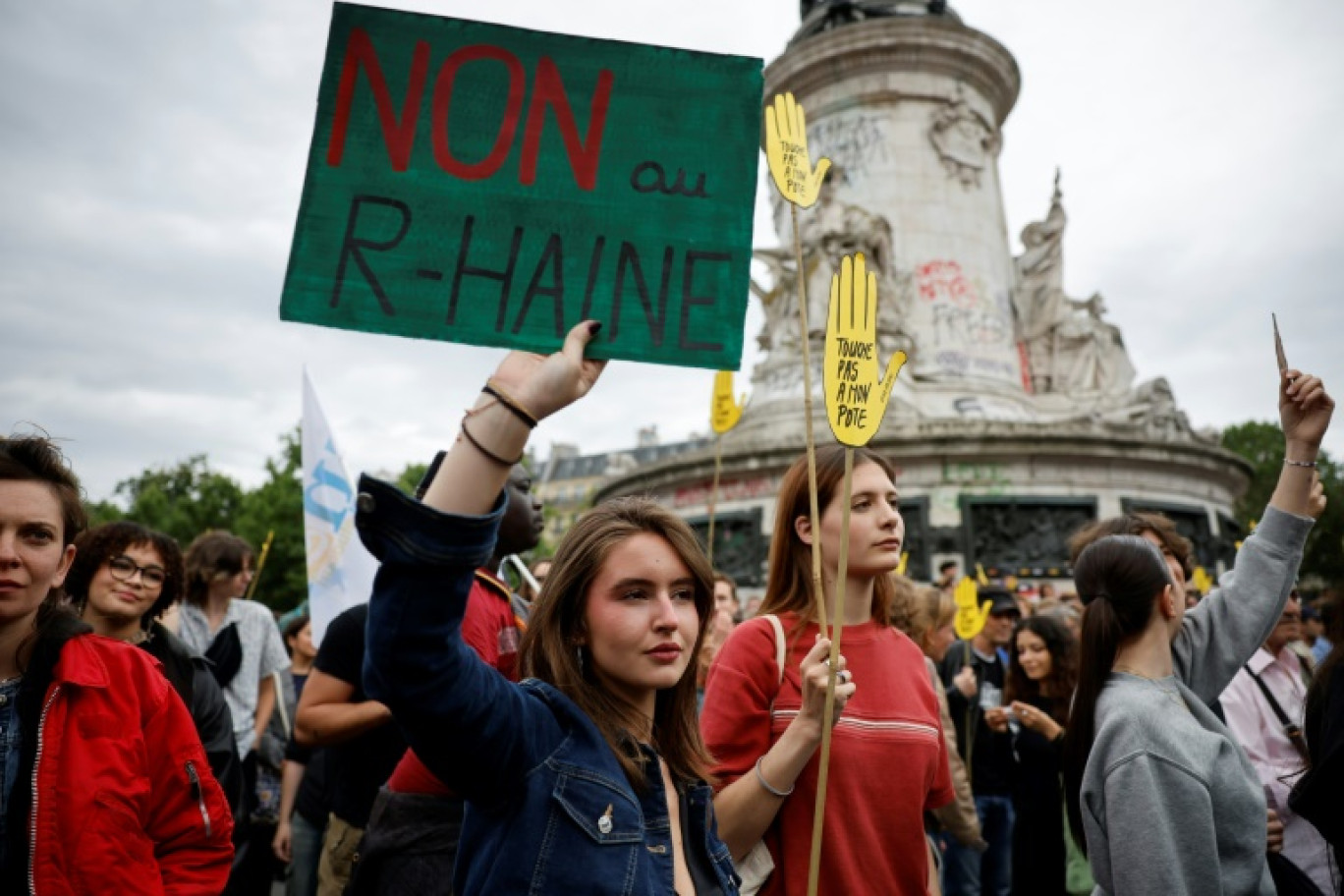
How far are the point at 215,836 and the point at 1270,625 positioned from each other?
337cm

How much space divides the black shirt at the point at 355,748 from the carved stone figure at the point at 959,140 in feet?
57.6

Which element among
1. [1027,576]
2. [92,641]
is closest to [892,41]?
[1027,576]

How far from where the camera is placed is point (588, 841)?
5.91 ft

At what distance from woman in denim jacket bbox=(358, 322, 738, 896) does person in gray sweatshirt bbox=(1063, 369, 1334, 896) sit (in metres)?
1.29

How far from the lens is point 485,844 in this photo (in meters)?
1.80

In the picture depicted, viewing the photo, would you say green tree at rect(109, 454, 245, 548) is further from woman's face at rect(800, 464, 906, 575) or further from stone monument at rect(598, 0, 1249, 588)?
woman's face at rect(800, 464, 906, 575)

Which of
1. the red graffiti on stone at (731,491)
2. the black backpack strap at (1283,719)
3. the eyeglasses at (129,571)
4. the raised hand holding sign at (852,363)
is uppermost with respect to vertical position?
the red graffiti on stone at (731,491)

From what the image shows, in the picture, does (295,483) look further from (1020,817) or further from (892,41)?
(1020,817)

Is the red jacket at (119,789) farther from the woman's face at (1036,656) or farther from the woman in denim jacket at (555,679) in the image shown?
the woman's face at (1036,656)

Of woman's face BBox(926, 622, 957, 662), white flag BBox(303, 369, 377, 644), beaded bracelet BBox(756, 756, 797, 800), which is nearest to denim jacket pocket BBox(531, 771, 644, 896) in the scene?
beaded bracelet BBox(756, 756, 797, 800)

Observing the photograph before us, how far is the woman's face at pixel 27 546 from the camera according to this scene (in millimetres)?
2254

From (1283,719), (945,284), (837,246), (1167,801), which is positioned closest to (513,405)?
(1167,801)

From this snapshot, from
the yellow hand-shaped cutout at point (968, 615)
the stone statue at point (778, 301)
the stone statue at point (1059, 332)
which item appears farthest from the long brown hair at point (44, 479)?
the stone statue at point (1059, 332)

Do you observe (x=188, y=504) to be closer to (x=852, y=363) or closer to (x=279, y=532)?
(x=279, y=532)
